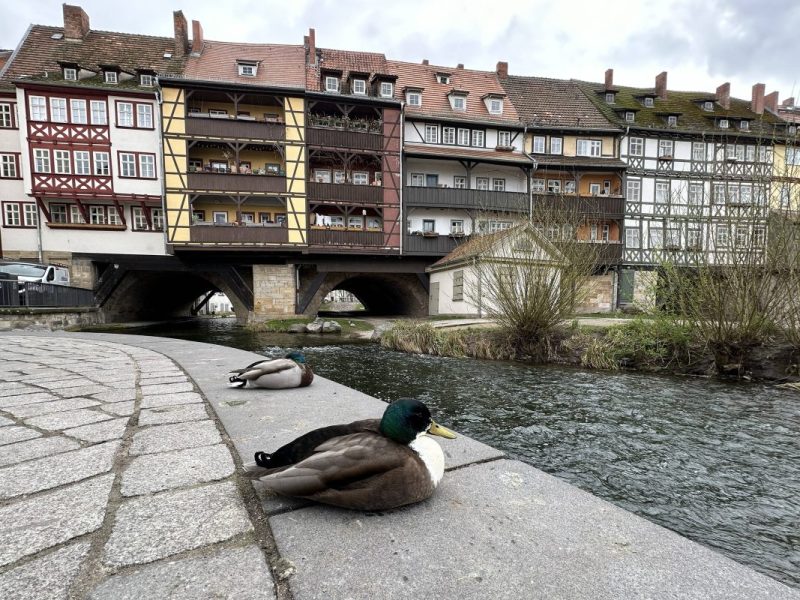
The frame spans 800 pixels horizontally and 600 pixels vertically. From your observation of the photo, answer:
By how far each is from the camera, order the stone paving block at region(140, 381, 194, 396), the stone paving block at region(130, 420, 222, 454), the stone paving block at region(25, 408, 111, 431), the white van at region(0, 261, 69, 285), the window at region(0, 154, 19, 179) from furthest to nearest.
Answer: the window at region(0, 154, 19, 179) → the white van at region(0, 261, 69, 285) → the stone paving block at region(140, 381, 194, 396) → the stone paving block at region(25, 408, 111, 431) → the stone paving block at region(130, 420, 222, 454)

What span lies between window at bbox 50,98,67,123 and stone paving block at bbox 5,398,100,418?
963 inches

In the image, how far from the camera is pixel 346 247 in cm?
2150

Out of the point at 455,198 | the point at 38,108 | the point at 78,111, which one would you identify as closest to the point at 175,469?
the point at 455,198

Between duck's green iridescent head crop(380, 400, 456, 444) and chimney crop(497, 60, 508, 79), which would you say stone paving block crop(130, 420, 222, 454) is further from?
chimney crop(497, 60, 508, 79)

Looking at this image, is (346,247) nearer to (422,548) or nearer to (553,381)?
(553,381)

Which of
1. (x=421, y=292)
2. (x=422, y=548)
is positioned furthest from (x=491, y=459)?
(x=421, y=292)

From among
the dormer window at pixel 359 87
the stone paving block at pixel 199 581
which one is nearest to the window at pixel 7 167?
the dormer window at pixel 359 87

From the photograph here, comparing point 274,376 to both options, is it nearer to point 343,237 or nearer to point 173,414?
point 173,414

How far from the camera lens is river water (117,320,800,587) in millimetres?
2848

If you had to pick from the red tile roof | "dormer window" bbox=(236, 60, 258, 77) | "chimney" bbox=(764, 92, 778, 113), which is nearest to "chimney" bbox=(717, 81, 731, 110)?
"chimney" bbox=(764, 92, 778, 113)

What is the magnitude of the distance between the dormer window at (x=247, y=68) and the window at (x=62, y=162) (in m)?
9.93

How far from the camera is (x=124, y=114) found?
21266 mm

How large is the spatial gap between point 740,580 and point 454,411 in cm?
428

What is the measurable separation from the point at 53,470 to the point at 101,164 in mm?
24907
